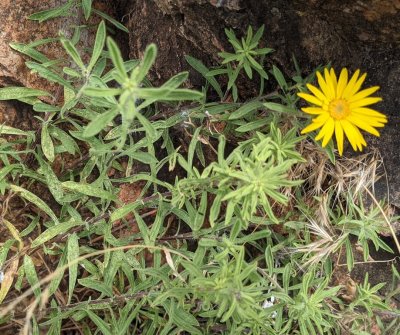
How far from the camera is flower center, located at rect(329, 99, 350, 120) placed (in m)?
2.47

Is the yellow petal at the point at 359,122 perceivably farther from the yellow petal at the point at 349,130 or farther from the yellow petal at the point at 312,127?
the yellow petal at the point at 312,127

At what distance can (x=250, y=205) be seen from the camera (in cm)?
229

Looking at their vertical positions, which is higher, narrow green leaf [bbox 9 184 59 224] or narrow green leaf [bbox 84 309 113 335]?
narrow green leaf [bbox 9 184 59 224]

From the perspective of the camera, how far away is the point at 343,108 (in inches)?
97.6

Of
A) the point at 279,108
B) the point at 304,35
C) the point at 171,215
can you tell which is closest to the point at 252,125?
the point at 279,108

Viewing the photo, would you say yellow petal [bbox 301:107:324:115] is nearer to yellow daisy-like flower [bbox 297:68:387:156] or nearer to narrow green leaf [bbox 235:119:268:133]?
yellow daisy-like flower [bbox 297:68:387:156]

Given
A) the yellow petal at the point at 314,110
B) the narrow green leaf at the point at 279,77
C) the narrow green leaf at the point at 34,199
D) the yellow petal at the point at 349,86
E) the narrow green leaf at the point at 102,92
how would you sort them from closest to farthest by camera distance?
the narrow green leaf at the point at 102,92 < the yellow petal at the point at 314,110 < the yellow petal at the point at 349,86 < the narrow green leaf at the point at 279,77 < the narrow green leaf at the point at 34,199

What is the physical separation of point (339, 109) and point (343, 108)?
2 centimetres

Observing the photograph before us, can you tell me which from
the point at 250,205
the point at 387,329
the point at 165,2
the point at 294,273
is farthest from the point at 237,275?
the point at 165,2

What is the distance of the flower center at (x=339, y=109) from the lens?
2.47 m

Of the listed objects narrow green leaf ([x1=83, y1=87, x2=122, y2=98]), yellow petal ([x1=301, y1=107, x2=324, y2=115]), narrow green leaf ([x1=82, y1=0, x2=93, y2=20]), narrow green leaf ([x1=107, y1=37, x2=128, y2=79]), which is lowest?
yellow petal ([x1=301, y1=107, x2=324, y2=115])

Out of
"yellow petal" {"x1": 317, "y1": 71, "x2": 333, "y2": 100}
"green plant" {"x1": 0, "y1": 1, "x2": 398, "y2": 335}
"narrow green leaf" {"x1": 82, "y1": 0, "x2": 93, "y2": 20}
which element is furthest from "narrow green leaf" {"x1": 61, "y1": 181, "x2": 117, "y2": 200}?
"yellow petal" {"x1": 317, "y1": 71, "x2": 333, "y2": 100}

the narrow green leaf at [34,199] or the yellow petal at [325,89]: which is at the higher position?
the yellow petal at [325,89]

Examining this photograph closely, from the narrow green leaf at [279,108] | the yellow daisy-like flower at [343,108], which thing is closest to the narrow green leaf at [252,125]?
the narrow green leaf at [279,108]
